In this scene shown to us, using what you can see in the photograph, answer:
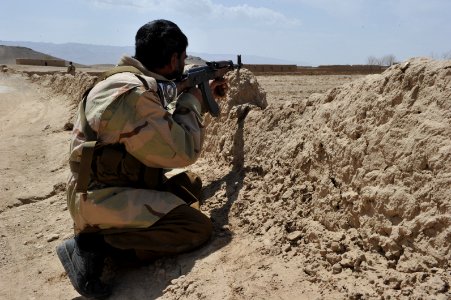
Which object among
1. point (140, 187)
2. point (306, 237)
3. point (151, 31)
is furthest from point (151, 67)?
point (306, 237)

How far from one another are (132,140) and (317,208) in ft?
3.44

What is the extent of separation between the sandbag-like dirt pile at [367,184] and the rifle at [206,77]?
524 mm

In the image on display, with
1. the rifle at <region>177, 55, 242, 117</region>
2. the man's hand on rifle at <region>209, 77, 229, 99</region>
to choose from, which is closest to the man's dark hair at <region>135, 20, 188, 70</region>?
the rifle at <region>177, 55, 242, 117</region>

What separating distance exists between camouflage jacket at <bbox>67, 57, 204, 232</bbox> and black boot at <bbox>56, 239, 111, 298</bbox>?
0.54 feet

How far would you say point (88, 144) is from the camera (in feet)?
8.65

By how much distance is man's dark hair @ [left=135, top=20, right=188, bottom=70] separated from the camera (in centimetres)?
284

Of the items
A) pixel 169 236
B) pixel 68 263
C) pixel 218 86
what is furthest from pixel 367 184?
pixel 68 263

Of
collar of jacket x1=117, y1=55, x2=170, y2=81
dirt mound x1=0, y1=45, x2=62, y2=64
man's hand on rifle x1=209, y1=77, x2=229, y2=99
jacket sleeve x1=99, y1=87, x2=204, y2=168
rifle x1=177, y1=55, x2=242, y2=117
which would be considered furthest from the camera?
dirt mound x1=0, y1=45, x2=62, y2=64

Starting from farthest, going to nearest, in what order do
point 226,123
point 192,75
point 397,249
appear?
point 226,123, point 192,75, point 397,249

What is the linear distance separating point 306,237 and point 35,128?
7801mm

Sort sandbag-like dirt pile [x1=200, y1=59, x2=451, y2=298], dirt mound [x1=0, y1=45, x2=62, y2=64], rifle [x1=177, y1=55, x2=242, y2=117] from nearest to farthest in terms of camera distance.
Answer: sandbag-like dirt pile [x1=200, y1=59, x2=451, y2=298], rifle [x1=177, y1=55, x2=242, y2=117], dirt mound [x1=0, y1=45, x2=62, y2=64]

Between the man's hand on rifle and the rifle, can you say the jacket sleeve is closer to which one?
the rifle

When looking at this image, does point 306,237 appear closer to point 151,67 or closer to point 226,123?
point 151,67

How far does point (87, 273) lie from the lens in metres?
2.79
